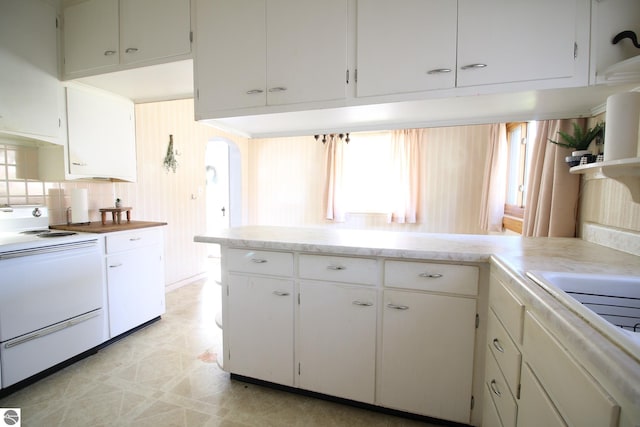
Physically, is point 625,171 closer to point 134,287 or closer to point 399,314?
point 399,314

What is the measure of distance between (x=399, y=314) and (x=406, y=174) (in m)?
2.95

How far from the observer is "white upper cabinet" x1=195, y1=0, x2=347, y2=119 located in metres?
1.51

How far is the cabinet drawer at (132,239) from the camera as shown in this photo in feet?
7.09

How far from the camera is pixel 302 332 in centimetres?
158

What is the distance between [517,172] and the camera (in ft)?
10.6

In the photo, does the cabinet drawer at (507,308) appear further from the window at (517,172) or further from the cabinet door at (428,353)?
the window at (517,172)

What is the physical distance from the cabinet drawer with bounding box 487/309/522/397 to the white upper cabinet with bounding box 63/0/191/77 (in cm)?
220

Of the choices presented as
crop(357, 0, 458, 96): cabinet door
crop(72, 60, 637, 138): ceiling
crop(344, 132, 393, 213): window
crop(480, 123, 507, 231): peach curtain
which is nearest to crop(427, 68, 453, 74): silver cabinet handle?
crop(357, 0, 458, 96): cabinet door

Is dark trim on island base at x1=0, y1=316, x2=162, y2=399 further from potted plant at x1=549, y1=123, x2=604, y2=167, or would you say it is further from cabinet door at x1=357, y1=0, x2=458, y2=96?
potted plant at x1=549, y1=123, x2=604, y2=167

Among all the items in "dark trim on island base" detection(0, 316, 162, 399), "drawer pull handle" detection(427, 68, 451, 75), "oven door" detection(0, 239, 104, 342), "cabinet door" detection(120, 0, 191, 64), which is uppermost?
"cabinet door" detection(120, 0, 191, 64)

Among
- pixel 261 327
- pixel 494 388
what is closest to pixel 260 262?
pixel 261 327

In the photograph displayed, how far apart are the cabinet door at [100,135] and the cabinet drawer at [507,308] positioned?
9.36 feet

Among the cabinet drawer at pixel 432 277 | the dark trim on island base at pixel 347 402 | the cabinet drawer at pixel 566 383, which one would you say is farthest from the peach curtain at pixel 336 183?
the cabinet drawer at pixel 566 383

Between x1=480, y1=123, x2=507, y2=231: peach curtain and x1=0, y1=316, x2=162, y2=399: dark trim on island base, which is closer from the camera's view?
x1=0, y1=316, x2=162, y2=399: dark trim on island base
